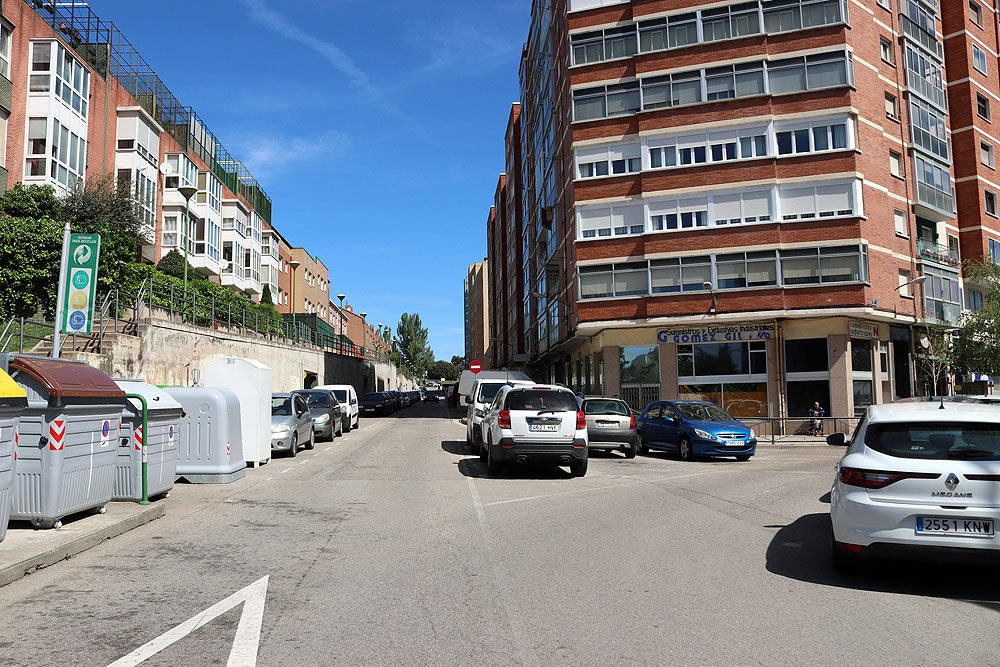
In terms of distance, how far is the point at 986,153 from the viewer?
41000 mm

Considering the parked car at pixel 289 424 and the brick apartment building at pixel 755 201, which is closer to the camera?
the parked car at pixel 289 424

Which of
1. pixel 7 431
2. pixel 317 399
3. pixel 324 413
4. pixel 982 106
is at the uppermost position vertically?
pixel 982 106

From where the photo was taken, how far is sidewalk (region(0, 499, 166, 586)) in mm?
6707

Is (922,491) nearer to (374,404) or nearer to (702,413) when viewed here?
(702,413)

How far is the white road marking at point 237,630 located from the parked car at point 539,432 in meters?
8.24

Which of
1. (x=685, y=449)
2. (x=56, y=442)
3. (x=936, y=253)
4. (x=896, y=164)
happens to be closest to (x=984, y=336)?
(x=936, y=253)

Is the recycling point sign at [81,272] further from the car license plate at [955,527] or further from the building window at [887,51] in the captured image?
the building window at [887,51]

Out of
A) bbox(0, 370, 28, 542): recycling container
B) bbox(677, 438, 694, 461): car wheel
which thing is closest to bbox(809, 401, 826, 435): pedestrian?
bbox(677, 438, 694, 461): car wheel

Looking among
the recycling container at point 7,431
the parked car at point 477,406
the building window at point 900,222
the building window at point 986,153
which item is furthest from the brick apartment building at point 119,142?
the building window at point 986,153

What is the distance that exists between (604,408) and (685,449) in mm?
2270

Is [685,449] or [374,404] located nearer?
[685,449]

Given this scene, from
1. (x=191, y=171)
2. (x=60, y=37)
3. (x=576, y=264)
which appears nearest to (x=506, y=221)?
(x=191, y=171)

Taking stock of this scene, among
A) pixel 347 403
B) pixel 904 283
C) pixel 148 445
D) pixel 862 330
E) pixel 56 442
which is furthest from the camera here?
pixel 904 283

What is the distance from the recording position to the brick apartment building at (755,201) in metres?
31.6
